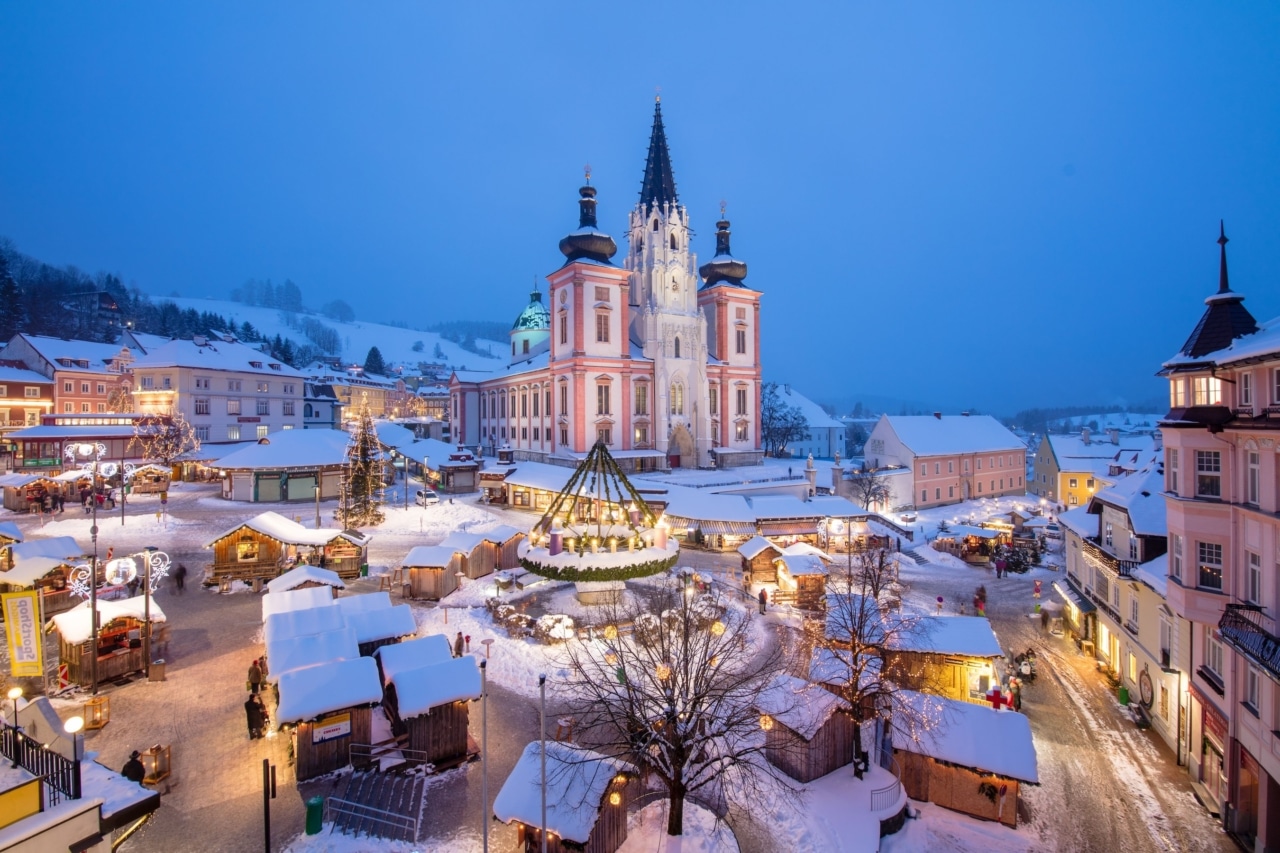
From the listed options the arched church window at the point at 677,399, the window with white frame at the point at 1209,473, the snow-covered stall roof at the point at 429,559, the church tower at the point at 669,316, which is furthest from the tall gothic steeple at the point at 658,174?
the window with white frame at the point at 1209,473

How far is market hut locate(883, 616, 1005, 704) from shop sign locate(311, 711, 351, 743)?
14.2m

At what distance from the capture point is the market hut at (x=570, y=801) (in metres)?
10.3

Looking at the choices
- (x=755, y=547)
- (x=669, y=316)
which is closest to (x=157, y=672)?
(x=755, y=547)

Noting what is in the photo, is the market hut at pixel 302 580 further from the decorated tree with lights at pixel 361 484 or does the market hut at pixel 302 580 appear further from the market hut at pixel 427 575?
the decorated tree with lights at pixel 361 484

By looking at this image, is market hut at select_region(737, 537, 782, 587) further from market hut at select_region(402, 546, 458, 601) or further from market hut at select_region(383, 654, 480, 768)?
market hut at select_region(383, 654, 480, 768)

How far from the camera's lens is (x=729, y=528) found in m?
35.2

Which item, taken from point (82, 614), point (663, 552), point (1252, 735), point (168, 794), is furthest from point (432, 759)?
A: point (1252, 735)

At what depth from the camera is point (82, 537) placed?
30391mm

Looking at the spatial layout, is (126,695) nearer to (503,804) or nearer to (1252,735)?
(503,804)

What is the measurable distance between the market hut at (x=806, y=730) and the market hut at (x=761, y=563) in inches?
531

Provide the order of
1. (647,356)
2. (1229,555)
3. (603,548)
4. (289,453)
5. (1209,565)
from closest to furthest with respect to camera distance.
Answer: (1229,555) → (1209,565) → (603,548) → (289,453) → (647,356)

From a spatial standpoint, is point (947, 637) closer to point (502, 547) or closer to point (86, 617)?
point (502, 547)

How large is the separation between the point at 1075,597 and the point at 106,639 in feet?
111

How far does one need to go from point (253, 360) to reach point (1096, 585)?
69212 millimetres
